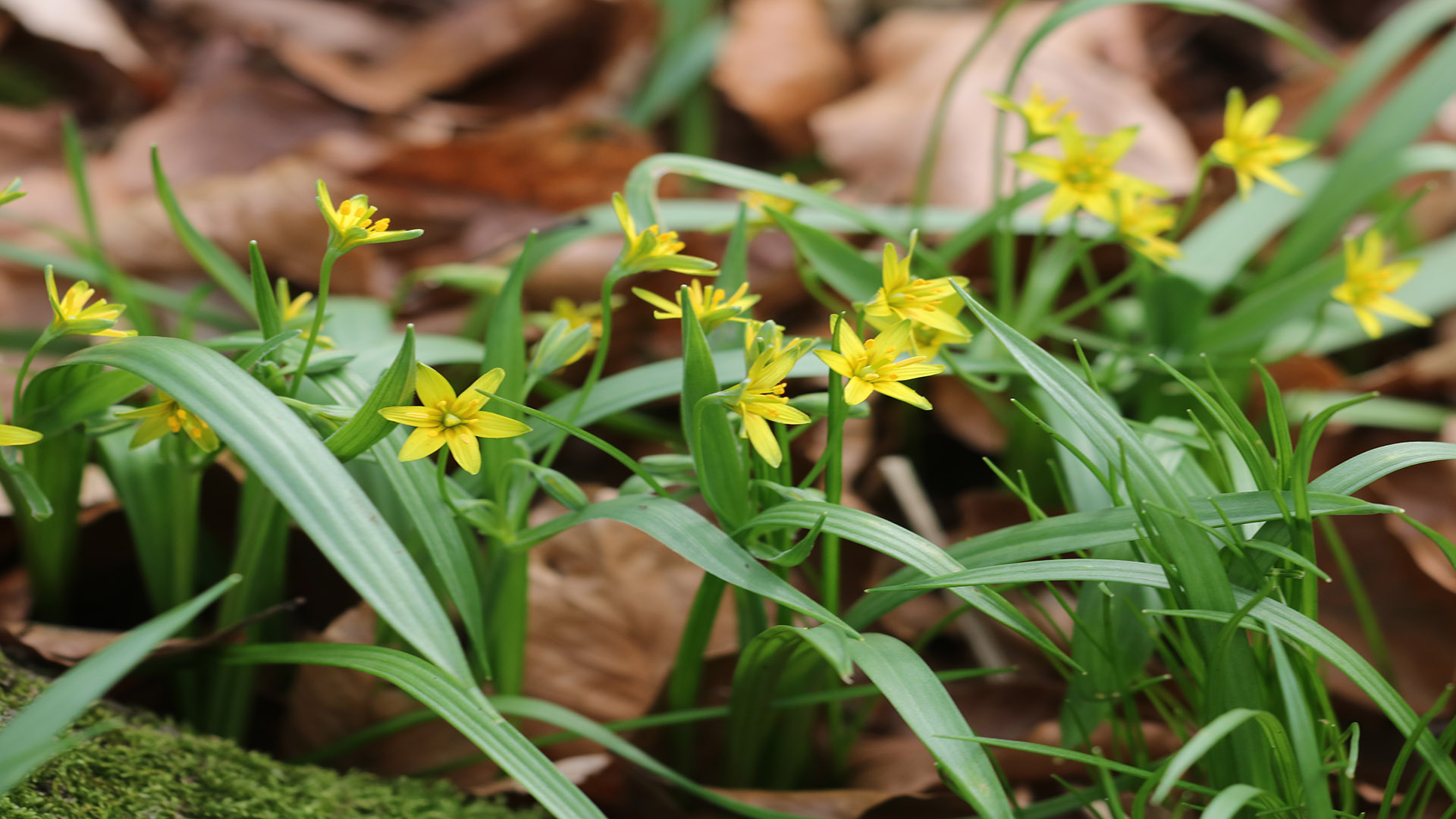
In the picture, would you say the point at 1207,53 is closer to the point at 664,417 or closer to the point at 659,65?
the point at 659,65

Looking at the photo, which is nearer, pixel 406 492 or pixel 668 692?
pixel 406 492

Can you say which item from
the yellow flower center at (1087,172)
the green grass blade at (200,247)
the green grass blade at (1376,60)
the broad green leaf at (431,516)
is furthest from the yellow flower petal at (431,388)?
the green grass blade at (1376,60)

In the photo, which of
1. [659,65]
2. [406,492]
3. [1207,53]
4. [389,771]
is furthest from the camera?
[1207,53]

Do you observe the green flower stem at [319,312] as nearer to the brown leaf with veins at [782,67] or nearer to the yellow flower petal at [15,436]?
the yellow flower petal at [15,436]

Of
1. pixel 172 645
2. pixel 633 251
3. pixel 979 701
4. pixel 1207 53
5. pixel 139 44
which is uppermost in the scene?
pixel 139 44

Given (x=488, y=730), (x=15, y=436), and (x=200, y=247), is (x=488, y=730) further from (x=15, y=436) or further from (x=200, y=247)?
(x=200, y=247)

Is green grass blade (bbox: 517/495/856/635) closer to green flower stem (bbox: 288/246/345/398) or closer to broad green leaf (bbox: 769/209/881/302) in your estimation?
green flower stem (bbox: 288/246/345/398)

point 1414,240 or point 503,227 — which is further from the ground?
point 503,227

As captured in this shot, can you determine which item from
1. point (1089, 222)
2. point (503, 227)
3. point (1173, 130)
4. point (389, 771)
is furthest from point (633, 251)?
point (1173, 130)

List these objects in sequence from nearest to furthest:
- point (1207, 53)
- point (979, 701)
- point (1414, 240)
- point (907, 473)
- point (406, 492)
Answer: point (406, 492) → point (979, 701) → point (907, 473) → point (1414, 240) → point (1207, 53)

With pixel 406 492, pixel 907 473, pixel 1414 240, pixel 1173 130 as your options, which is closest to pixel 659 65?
pixel 1173 130
